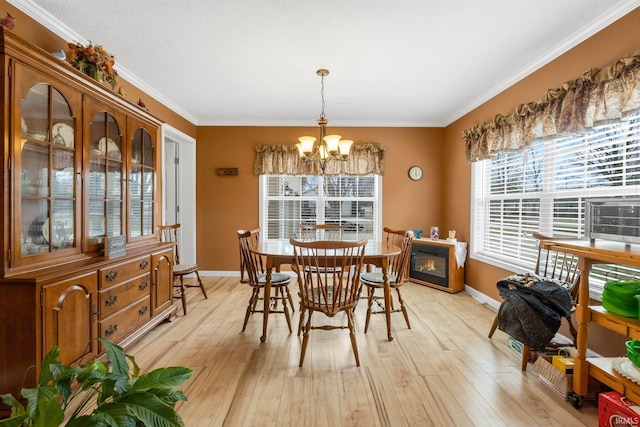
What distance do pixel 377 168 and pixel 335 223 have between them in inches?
43.6

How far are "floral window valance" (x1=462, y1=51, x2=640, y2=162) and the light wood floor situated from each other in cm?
185

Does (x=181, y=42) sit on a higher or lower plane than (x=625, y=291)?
higher

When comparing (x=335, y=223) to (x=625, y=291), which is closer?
(x=625, y=291)

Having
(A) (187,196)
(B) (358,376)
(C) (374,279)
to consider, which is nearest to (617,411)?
(B) (358,376)

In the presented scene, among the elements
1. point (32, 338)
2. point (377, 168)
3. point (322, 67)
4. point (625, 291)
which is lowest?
point (32, 338)

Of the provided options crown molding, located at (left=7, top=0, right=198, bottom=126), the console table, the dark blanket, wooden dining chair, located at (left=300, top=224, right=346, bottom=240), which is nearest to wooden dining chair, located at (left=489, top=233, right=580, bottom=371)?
the dark blanket

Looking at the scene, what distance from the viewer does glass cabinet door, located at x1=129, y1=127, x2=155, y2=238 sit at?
273 centimetres

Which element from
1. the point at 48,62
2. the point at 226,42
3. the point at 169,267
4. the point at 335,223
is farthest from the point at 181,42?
the point at 335,223

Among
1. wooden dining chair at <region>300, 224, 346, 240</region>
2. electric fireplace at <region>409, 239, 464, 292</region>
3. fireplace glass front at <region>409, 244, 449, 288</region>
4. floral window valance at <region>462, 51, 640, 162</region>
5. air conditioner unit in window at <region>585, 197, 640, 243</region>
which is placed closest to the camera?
air conditioner unit in window at <region>585, 197, 640, 243</region>

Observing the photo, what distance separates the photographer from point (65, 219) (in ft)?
6.67

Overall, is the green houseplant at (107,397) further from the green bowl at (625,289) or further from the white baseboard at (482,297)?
the white baseboard at (482,297)

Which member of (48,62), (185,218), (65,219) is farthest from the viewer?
(185,218)

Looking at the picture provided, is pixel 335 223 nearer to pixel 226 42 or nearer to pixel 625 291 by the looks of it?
pixel 226 42

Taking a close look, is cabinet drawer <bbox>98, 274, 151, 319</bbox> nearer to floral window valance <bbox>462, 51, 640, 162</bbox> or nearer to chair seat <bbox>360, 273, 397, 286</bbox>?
chair seat <bbox>360, 273, 397, 286</bbox>
